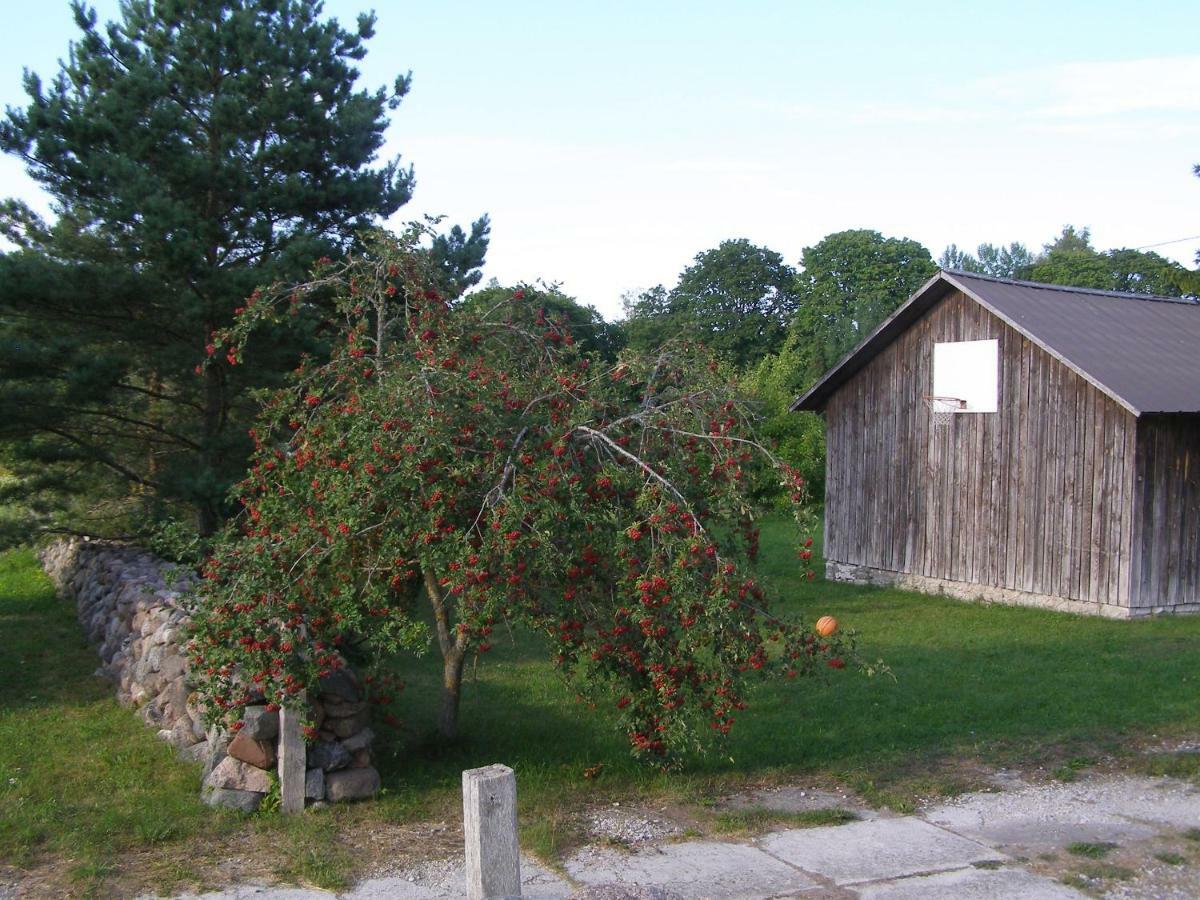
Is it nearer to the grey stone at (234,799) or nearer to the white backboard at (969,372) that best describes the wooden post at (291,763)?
the grey stone at (234,799)

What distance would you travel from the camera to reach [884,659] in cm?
1193

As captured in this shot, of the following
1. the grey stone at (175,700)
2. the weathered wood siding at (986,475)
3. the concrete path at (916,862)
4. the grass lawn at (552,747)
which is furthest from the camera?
the weathered wood siding at (986,475)

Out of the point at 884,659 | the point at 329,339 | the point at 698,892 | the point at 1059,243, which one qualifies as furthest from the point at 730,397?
the point at 1059,243

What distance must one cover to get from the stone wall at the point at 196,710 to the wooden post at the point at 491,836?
96.6 inches

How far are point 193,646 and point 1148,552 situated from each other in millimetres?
12008

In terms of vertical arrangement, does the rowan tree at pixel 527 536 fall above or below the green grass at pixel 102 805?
above

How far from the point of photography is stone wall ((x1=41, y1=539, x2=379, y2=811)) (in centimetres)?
681

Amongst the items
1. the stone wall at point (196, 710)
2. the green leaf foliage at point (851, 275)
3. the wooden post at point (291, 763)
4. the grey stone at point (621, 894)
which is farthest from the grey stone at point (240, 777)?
the green leaf foliage at point (851, 275)

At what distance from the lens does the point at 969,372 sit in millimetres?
16062

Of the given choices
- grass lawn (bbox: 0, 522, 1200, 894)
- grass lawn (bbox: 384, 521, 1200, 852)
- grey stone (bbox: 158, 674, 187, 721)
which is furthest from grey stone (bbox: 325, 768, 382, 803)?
grey stone (bbox: 158, 674, 187, 721)

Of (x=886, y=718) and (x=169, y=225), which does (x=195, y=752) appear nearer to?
(x=886, y=718)

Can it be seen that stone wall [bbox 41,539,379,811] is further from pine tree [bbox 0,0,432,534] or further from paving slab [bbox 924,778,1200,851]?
paving slab [bbox 924,778,1200,851]

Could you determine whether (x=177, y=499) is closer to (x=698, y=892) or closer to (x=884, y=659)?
(x=884, y=659)

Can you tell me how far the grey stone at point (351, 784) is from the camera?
6.85 meters
